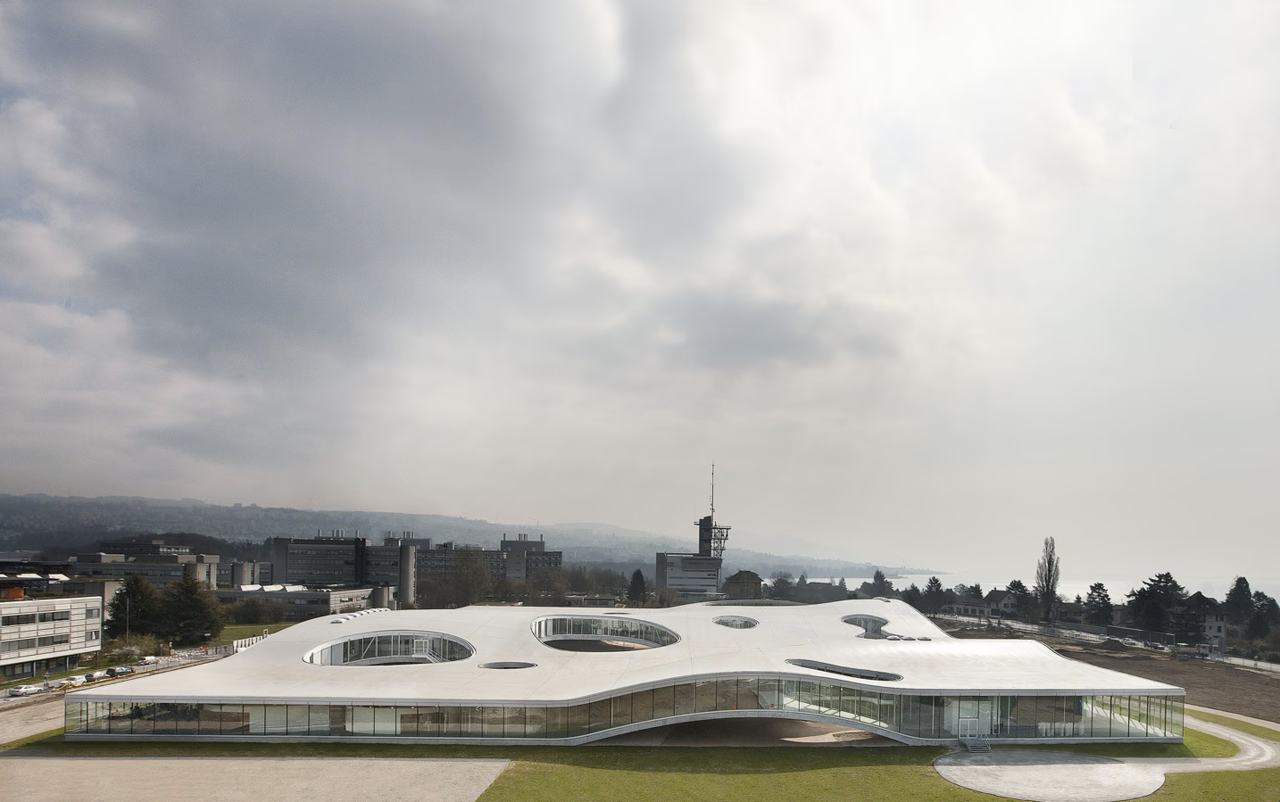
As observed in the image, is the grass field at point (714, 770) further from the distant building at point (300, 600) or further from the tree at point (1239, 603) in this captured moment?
the tree at point (1239, 603)

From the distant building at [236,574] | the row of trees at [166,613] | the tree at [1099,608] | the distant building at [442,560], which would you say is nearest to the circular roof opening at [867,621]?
the row of trees at [166,613]

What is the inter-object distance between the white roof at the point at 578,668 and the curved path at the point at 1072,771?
262cm

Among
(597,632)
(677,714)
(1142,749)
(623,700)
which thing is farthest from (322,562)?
(1142,749)

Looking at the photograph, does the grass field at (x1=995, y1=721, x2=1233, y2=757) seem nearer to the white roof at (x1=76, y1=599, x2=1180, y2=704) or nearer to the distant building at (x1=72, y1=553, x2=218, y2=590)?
the white roof at (x1=76, y1=599, x2=1180, y2=704)

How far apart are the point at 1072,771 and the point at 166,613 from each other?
64611mm

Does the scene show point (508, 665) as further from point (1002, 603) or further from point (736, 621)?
point (1002, 603)

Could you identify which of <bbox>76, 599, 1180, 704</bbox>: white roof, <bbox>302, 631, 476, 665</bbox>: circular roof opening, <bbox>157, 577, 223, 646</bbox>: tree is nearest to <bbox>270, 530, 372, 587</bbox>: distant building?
<bbox>157, 577, 223, 646</bbox>: tree

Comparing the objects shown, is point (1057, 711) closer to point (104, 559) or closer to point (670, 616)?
point (670, 616)

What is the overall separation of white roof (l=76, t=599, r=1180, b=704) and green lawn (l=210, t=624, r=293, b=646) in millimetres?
30062

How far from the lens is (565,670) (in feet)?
112

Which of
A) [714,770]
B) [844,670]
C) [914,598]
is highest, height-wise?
[844,670]

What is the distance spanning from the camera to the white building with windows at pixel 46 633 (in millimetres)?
43969

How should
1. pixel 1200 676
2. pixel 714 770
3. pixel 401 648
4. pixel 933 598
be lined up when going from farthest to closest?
pixel 933 598 → pixel 1200 676 → pixel 401 648 → pixel 714 770

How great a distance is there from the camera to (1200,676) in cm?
5316
